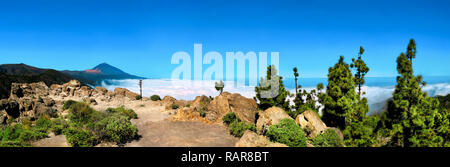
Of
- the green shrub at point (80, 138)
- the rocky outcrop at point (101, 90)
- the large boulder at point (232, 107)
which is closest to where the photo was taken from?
the green shrub at point (80, 138)

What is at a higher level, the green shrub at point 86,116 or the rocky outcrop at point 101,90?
the rocky outcrop at point 101,90

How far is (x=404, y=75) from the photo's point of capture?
54.6 feet

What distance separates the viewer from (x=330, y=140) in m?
17.1

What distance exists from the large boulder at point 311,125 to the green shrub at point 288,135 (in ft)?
12.1

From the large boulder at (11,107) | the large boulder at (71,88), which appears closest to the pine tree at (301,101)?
the large boulder at (11,107)

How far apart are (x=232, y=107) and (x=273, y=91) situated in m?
5.77

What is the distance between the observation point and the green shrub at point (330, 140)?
55.6ft

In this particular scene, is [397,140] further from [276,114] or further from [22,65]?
[22,65]

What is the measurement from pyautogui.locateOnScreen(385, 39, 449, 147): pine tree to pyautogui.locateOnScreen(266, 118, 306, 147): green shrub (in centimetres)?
646

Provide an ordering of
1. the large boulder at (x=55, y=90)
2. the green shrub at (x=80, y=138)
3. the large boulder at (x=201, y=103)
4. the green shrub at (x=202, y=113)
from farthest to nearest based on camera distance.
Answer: the large boulder at (x=55, y=90), the large boulder at (x=201, y=103), the green shrub at (x=202, y=113), the green shrub at (x=80, y=138)

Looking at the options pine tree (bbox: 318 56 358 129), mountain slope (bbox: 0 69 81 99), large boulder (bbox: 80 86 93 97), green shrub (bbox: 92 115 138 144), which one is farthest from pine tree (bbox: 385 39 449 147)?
large boulder (bbox: 80 86 93 97)

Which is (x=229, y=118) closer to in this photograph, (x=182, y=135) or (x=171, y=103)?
(x=182, y=135)

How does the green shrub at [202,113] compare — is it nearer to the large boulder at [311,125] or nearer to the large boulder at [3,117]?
the large boulder at [311,125]
